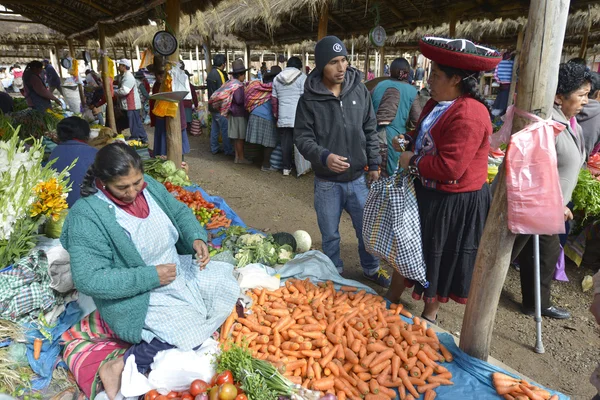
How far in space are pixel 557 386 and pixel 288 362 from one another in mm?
1752

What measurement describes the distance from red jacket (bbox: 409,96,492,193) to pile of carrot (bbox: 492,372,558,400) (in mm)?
1044

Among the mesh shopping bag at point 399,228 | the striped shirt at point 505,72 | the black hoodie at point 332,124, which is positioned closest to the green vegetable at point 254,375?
the mesh shopping bag at point 399,228

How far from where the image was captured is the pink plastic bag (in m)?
1.76

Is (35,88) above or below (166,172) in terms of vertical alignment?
above

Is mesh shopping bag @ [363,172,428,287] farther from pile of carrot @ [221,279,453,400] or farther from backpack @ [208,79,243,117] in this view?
backpack @ [208,79,243,117]

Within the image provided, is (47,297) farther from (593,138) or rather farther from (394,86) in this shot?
(593,138)

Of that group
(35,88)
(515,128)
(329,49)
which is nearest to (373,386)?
(515,128)

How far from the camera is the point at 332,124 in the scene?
295cm

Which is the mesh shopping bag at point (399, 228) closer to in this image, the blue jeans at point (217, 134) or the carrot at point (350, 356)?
the carrot at point (350, 356)

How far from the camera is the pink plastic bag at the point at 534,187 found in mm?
1758

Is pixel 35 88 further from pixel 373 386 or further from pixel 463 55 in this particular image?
pixel 373 386

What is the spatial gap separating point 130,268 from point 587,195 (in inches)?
149

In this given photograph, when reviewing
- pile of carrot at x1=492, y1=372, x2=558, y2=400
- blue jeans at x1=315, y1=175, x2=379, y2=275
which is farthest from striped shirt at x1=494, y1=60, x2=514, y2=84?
pile of carrot at x1=492, y1=372, x2=558, y2=400

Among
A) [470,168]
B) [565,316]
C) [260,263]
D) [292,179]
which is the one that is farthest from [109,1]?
[565,316]
